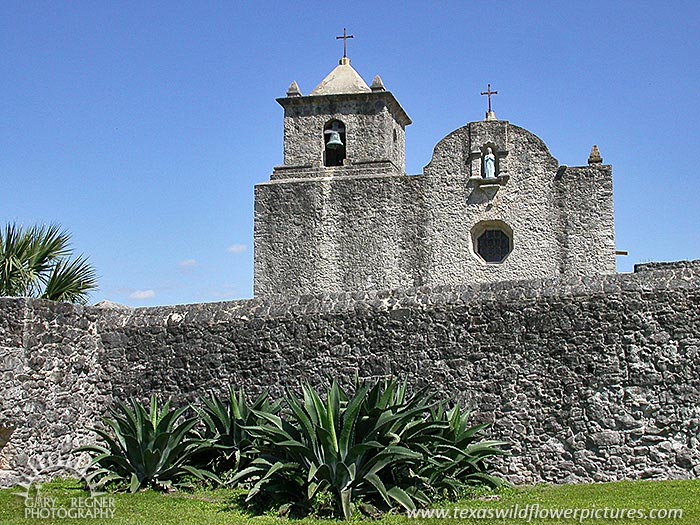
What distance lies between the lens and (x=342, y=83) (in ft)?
81.9

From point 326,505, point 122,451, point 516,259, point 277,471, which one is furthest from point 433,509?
point 516,259

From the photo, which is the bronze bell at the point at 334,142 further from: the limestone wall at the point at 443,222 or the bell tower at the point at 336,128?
the limestone wall at the point at 443,222

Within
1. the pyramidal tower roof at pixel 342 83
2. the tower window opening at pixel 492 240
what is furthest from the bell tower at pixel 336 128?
the tower window opening at pixel 492 240

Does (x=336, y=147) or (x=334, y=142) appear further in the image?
(x=336, y=147)

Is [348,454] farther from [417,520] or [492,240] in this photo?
[492,240]

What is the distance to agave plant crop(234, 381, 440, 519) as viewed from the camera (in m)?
8.78

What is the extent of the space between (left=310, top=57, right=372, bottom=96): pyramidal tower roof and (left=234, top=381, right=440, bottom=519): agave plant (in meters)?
16.3

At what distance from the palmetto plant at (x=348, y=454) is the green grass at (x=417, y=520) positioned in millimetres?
363

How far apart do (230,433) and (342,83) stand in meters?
15.7

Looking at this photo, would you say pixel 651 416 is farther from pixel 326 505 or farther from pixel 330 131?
pixel 330 131

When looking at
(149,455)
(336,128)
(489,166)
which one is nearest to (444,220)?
(489,166)

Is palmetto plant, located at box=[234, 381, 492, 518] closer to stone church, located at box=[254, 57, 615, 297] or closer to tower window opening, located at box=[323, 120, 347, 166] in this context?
stone church, located at box=[254, 57, 615, 297]

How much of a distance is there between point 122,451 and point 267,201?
44.3 feet

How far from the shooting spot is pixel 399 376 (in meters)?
11.5
